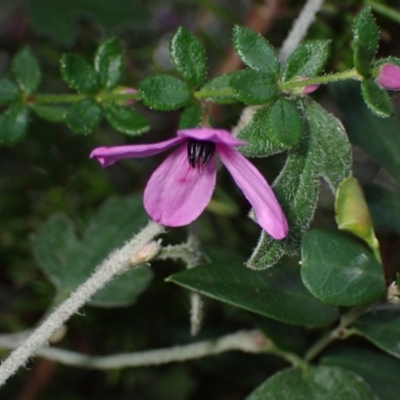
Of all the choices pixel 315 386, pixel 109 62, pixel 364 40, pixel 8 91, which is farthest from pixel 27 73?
pixel 315 386

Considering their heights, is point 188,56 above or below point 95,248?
above

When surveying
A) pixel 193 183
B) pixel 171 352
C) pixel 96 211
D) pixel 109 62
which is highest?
pixel 109 62

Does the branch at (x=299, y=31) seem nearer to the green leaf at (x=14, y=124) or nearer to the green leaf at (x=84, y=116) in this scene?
the green leaf at (x=84, y=116)

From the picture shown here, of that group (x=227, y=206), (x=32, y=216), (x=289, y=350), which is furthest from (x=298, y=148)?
(x=32, y=216)

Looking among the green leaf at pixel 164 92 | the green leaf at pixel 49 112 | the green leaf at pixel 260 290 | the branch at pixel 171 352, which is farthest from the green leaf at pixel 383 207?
the green leaf at pixel 49 112

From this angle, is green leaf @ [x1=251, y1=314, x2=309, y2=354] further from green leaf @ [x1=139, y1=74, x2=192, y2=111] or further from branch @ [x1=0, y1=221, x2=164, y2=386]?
green leaf @ [x1=139, y1=74, x2=192, y2=111]

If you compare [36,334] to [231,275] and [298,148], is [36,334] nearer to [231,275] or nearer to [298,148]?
[231,275]

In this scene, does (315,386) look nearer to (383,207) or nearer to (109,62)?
(383,207)

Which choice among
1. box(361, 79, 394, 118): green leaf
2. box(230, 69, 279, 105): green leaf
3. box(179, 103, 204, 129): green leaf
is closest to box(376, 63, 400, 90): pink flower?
box(361, 79, 394, 118): green leaf
